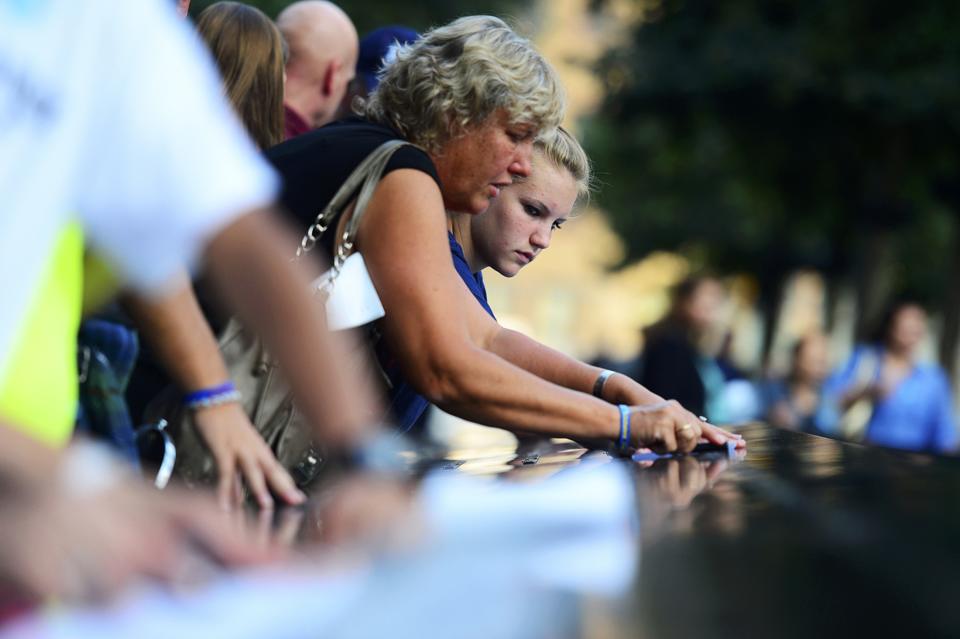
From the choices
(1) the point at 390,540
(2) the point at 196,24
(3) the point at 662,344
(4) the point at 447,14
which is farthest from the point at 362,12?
(1) the point at 390,540

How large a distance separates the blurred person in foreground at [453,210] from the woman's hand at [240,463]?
0.70 m

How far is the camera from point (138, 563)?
1.02 m

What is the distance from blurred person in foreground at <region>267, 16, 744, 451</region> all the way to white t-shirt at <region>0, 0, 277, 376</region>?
4.33ft

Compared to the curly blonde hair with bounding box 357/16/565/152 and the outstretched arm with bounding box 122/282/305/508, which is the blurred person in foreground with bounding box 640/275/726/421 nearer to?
the curly blonde hair with bounding box 357/16/565/152

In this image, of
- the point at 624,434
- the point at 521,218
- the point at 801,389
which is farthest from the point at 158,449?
the point at 801,389

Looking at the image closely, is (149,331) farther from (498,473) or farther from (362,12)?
(362,12)

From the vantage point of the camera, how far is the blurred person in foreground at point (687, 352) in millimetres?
7703

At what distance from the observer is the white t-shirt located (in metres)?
1.29

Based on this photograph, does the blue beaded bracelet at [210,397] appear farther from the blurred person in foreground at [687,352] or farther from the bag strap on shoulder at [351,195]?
the blurred person in foreground at [687,352]

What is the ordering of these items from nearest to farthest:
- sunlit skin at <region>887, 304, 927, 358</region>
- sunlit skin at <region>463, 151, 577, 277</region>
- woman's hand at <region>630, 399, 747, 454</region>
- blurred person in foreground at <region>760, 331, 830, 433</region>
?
1. woman's hand at <region>630, 399, 747, 454</region>
2. sunlit skin at <region>463, 151, 577, 277</region>
3. sunlit skin at <region>887, 304, 927, 358</region>
4. blurred person in foreground at <region>760, 331, 830, 433</region>

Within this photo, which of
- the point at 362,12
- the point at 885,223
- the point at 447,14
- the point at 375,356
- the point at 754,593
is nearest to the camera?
the point at 754,593

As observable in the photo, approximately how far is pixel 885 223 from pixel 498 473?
1656 cm

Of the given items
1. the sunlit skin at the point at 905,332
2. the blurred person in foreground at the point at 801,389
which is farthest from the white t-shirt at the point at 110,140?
the blurred person in foreground at the point at 801,389

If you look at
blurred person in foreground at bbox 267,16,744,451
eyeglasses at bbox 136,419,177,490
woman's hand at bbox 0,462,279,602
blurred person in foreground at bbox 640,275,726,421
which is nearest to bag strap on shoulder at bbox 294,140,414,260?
blurred person in foreground at bbox 267,16,744,451
